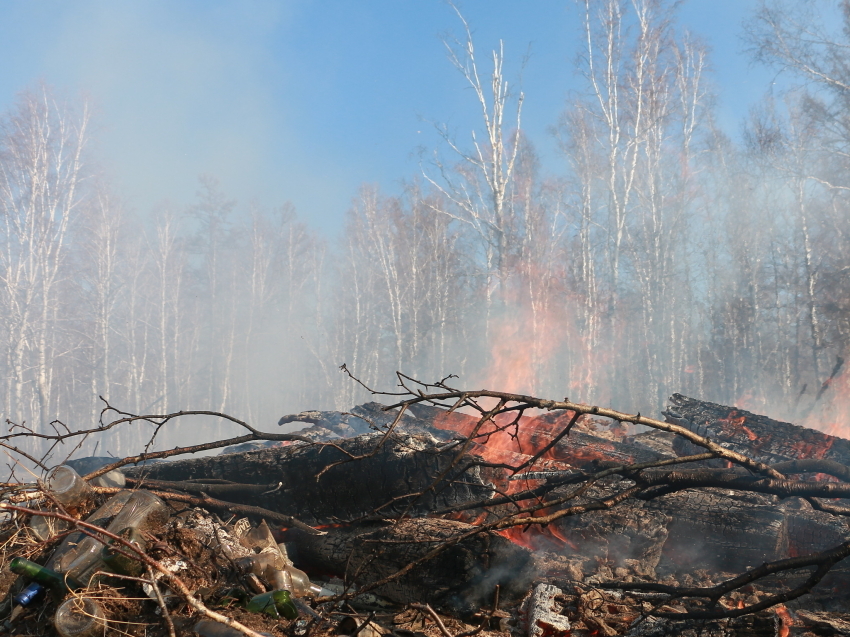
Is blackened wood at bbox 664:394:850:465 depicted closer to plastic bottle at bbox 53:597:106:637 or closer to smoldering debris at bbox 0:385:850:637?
smoldering debris at bbox 0:385:850:637

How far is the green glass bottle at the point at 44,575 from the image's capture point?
8.70ft

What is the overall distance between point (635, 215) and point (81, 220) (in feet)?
73.6

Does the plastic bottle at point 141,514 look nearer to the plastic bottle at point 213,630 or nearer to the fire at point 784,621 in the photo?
the plastic bottle at point 213,630

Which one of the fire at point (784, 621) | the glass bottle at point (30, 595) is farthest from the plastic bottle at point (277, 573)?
the fire at point (784, 621)

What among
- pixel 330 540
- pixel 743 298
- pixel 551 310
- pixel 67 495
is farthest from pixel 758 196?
pixel 67 495

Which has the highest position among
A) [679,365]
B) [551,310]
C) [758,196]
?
[758,196]

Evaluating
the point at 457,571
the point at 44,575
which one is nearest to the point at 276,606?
the point at 457,571

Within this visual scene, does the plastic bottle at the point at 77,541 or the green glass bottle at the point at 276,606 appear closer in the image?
the green glass bottle at the point at 276,606

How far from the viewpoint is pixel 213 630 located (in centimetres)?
225

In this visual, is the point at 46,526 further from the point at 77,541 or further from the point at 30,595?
the point at 30,595

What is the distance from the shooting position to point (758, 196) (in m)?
19.1

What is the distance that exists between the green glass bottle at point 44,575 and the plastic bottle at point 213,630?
A: 0.85 metres

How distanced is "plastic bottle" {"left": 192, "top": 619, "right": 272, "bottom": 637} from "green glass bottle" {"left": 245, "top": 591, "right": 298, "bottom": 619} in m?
0.28

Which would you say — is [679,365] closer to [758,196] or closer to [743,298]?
[743,298]
